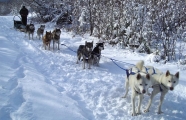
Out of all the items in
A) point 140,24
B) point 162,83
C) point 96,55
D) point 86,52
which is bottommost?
point 162,83

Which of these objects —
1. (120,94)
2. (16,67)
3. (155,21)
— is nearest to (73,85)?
(120,94)

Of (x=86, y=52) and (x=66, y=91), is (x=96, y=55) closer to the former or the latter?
(x=86, y=52)

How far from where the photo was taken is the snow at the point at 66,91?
3713mm

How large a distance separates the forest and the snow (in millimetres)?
1206

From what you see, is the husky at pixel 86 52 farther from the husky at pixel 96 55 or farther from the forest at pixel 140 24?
the forest at pixel 140 24

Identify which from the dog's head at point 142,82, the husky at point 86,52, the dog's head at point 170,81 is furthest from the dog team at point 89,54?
the dog's head at point 170,81

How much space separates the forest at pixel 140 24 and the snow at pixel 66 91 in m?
1.21

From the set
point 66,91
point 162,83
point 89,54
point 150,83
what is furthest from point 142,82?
point 89,54

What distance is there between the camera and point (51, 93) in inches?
174

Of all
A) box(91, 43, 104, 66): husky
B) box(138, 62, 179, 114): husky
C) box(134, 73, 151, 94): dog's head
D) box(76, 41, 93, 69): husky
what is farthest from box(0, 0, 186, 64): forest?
box(134, 73, 151, 94): dog's head

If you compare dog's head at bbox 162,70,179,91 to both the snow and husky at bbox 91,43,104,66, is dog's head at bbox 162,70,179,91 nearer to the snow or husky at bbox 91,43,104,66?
the snow

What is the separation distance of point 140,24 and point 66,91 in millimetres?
5439

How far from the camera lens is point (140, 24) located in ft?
28.7

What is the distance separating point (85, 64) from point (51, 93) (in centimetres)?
268
